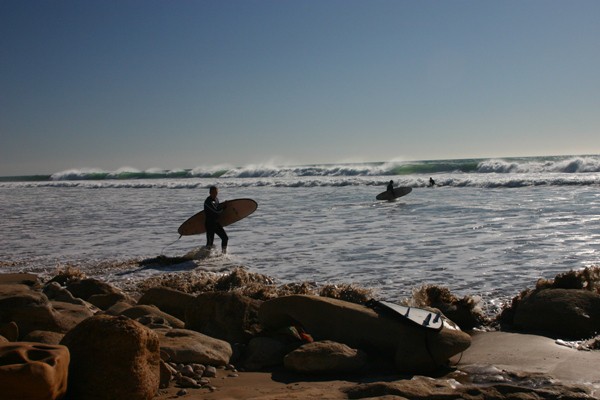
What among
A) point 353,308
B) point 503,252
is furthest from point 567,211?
point 353,308

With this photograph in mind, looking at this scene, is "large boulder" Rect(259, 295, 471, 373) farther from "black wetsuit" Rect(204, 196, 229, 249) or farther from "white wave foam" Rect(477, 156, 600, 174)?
"white wave foam" Rect(477, 156, 600, 174)

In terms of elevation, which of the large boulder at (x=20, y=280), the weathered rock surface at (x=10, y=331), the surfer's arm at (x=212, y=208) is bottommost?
the large boulder at (x=20, y=280)

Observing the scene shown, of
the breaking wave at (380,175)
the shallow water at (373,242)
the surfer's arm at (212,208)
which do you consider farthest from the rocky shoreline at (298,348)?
the breaking wave at (380,175)

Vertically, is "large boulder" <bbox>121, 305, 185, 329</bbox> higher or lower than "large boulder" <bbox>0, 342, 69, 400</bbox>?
lower

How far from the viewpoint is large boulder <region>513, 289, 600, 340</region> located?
6301mm

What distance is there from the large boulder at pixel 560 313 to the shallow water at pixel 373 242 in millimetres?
1055

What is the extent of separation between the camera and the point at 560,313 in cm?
648

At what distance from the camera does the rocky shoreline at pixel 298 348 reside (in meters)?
3.89

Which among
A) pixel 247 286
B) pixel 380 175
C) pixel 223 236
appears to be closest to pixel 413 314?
pixel 247 286

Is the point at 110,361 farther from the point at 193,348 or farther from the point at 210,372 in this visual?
the point at 193,348

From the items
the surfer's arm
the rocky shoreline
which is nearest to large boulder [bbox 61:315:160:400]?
the rocky shoreline

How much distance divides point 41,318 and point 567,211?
16.8m

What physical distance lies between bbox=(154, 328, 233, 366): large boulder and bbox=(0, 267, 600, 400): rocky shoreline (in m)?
0.01

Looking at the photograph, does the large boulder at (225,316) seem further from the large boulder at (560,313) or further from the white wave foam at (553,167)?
the white wave foam at (553,167)
